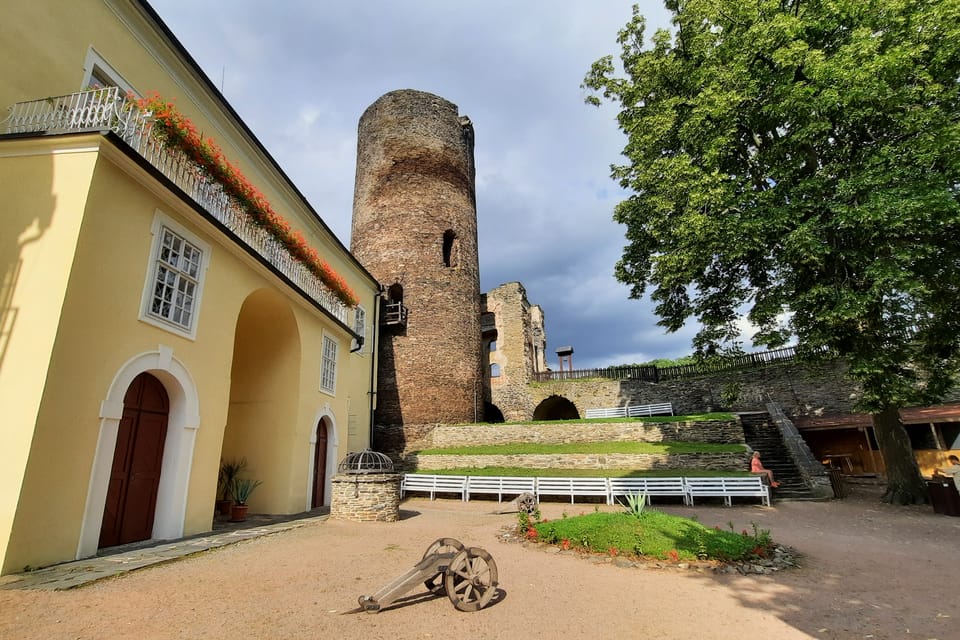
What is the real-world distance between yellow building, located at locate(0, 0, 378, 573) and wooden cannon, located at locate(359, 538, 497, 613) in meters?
4.24

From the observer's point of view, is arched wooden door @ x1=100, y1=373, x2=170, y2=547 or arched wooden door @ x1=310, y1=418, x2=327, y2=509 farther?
arched wooden door @ x1=310, y1=418, x2=327, y2=509

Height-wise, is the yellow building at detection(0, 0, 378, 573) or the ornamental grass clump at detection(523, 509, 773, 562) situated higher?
the yellow building at detection(0, 0, 378, 573)

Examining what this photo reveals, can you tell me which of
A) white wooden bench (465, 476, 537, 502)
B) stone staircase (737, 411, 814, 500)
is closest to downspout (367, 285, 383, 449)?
white wooden bench (465, 476, 537, 502)

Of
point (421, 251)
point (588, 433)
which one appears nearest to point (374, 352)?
point (421, 251)

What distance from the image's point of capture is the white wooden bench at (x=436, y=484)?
14.8 metres

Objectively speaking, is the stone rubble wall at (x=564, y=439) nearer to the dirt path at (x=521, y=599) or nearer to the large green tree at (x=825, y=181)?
the large green tree at (x=825, y=181)

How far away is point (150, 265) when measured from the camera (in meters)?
7.16

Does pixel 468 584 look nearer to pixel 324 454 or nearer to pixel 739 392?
pixel 324 454

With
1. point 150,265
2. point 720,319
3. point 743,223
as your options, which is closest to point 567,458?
point 720,319

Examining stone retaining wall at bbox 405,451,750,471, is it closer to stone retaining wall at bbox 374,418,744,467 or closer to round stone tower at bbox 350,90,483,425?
stone retaining wall at bbox 374,418,744,467

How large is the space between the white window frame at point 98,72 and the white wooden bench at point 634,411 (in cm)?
2305

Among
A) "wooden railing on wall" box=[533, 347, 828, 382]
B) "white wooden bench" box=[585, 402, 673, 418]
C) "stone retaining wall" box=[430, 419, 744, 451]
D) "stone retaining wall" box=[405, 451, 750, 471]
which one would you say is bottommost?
"stone retaining wall" box=[405, 451, 750, 471]

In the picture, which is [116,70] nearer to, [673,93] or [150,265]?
[150,265]

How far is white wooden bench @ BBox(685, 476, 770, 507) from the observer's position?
38.9ft
